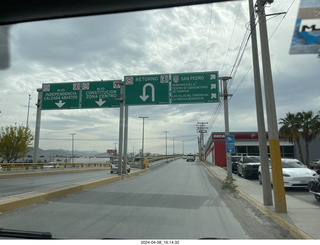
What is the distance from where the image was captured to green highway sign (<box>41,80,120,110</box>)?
18625 mm

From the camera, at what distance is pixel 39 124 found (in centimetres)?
2238

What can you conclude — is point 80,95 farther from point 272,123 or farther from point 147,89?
point 272,123

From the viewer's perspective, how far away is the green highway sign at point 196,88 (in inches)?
641

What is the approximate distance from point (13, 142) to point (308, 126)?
132 feet

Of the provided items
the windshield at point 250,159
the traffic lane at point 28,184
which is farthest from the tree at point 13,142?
the windshield at point 250,159

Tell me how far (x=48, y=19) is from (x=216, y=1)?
8.82 ft

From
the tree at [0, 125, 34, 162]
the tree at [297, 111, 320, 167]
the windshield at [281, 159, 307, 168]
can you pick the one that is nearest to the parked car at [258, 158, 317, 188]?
the windshield at [281, 159, 307, 168]

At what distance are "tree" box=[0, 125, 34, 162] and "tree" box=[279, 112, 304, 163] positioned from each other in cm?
3673

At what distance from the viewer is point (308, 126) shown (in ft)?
93.4

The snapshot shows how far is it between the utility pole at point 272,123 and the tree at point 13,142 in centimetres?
3976

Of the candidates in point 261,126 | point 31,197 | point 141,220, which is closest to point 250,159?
point 261,126

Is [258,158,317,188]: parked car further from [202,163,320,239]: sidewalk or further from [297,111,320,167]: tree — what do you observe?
[297,111,320,167]: tree

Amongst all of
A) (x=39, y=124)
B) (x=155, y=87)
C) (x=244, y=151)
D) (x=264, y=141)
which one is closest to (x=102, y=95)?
(x=155, y=87)
